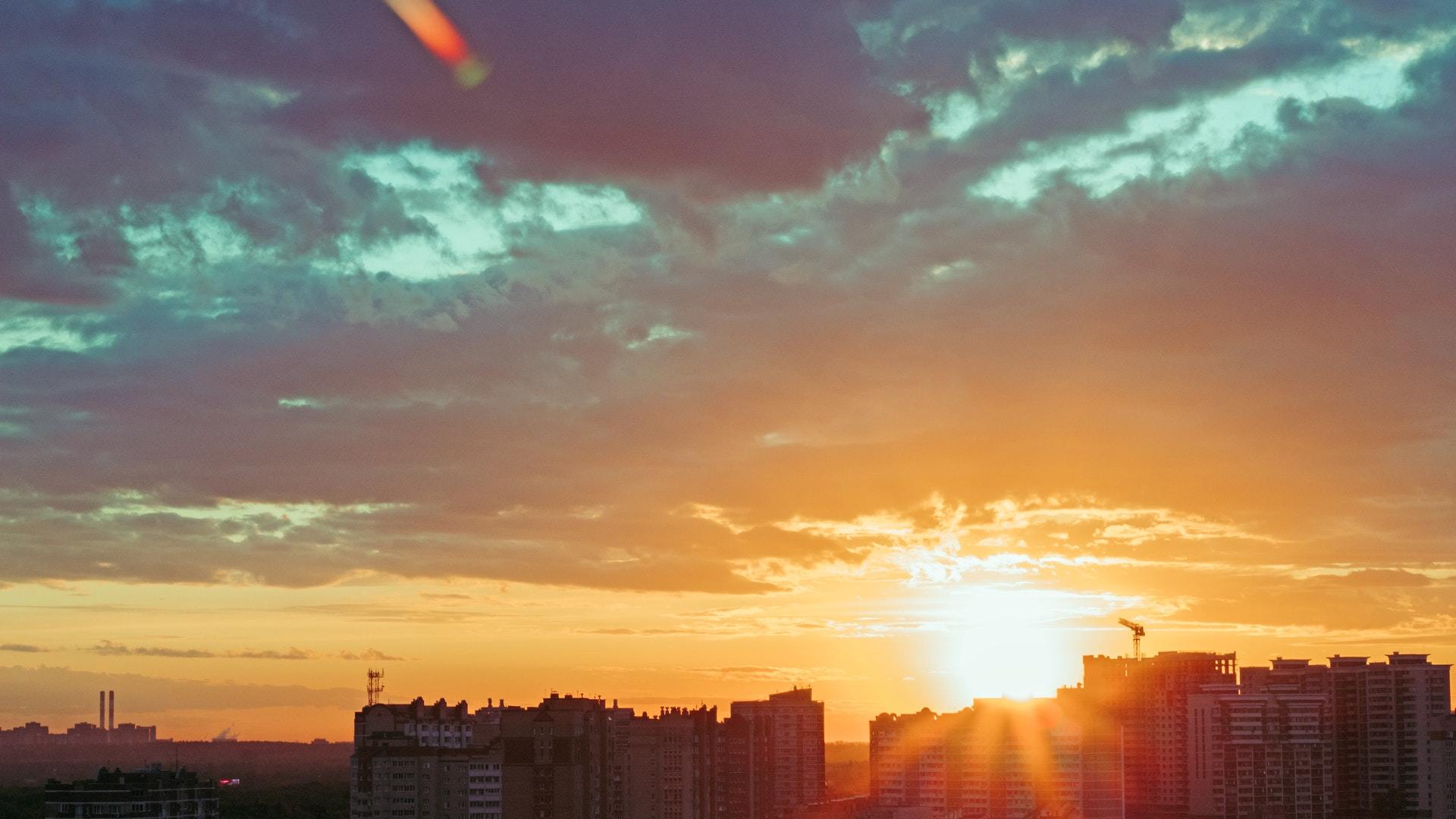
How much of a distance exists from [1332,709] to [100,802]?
5501 inches

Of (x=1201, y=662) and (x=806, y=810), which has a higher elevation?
(x=1201, y=662)

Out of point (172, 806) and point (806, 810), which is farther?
point (806, 810)

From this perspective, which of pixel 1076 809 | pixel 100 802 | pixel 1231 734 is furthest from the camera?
pixel 1231 734

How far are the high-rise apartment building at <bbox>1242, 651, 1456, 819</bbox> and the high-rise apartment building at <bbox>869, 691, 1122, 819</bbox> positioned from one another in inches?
1164

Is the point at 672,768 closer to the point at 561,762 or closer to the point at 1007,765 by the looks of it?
the point at 561,762

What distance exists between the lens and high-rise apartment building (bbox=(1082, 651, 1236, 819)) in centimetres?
18012

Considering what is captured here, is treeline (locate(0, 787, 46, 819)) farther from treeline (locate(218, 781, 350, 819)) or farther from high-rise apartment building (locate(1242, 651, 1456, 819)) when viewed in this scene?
high-rise apartment building (locate(1242, 651, 1456, 819))

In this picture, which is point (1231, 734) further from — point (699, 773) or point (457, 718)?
point (457, 718)

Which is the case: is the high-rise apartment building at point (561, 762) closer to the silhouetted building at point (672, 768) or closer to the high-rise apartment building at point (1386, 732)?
the silhouetted building at point (672, 768)

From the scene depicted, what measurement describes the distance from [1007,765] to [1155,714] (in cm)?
2394

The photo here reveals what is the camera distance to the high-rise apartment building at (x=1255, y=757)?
175125 mm

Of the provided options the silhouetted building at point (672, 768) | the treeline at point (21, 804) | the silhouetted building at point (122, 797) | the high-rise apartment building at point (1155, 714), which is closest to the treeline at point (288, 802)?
the treeline at point (21, 804)

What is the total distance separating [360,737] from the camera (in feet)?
396

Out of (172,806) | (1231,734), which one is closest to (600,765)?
(172,806)
